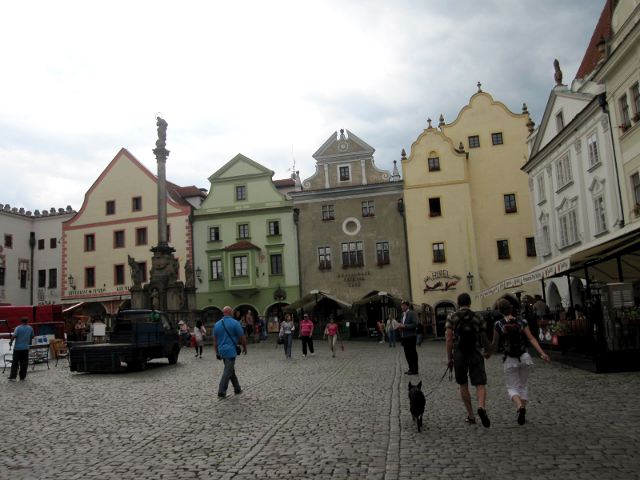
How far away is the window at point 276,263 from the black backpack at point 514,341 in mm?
37163

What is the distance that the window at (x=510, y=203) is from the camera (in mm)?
42875

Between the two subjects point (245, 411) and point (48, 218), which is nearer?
point (245, 411)

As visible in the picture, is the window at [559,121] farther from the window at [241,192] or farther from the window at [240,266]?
the window at [241,192]

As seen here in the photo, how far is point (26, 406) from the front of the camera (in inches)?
473

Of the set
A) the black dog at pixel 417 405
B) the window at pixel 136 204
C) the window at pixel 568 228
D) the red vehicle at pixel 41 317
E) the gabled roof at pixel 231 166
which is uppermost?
the gabled roof at pixel 231 166

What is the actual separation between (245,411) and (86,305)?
4239 centimetres

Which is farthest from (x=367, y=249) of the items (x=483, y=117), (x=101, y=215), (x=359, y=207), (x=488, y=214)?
(x=101, y=215)

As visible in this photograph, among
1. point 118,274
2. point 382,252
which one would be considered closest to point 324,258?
point 382,252

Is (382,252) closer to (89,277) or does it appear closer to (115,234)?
(115,234)

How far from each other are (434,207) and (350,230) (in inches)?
239

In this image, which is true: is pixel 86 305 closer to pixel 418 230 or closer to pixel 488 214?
pixel 418 230

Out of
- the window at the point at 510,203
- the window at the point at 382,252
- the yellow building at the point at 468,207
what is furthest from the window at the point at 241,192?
the window at the point at 510,203

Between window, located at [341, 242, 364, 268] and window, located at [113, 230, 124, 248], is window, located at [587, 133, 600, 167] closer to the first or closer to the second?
window, located at [341, 242, 364, 268]

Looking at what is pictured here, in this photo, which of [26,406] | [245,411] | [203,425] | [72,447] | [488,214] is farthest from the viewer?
[488,214]
